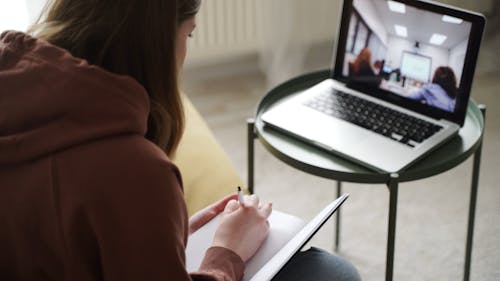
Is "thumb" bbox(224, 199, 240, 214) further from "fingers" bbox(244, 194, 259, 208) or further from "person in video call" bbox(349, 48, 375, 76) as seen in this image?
"person in video call" bbox(349, 48, 375, 76)

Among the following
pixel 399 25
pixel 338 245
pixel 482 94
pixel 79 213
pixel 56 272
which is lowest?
pixel 338 245

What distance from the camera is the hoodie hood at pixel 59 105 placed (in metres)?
0.91

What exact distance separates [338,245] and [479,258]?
14.1 inches

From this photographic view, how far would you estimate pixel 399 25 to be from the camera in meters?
1.51

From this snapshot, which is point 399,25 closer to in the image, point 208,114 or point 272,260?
point 272,260

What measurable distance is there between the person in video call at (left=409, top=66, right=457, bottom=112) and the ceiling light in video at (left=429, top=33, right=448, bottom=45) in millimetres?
49

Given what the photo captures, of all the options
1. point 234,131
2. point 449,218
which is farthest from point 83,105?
point 234,131

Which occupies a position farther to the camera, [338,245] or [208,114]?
[208,114]

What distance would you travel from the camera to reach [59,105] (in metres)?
0.91

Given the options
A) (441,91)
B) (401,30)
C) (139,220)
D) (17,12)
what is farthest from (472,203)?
(17,12)

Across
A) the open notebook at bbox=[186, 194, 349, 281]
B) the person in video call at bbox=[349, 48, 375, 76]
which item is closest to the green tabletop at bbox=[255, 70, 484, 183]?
the open notebook at bbox=[186, 194, 349, 281]

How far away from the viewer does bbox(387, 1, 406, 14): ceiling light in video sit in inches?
58.9

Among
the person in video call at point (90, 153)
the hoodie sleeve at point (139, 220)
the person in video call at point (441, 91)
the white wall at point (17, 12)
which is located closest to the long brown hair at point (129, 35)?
the person in video call at point (90, 153)

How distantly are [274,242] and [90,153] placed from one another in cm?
48
